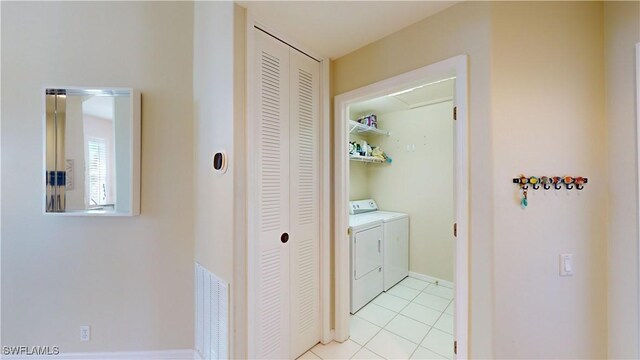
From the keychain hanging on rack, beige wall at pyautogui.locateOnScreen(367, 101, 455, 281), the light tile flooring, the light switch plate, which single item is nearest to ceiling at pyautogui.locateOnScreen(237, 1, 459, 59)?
the keychain hanging on rack

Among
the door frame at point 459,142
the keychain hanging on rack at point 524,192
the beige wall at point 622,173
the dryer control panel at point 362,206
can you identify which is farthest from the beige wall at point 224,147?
the beige wall at point 622,173

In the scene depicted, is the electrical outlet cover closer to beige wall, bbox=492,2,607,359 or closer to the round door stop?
the round door stop

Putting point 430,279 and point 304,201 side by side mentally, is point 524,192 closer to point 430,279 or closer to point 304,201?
point 304,201

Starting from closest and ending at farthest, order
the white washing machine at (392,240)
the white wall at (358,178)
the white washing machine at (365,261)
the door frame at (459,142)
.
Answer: the door frame at (459,142), the white washing machine at (365,261), the white washing machine at (392,240), the white wall at (358,178)

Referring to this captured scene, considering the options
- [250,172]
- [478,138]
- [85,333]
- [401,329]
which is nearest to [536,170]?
[478,138]

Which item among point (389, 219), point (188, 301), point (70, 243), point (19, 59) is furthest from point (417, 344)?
point (19, 59)

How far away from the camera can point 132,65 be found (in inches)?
64.7

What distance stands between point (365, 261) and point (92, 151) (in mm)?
2484

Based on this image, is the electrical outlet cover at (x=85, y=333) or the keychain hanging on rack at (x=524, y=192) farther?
the electrical outlet cover at (x=85, y=333)

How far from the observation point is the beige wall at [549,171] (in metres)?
1.20

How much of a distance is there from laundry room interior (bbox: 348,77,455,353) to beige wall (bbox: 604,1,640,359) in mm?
A: 1189

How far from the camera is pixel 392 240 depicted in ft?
9.64

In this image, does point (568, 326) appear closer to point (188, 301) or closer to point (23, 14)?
point (188, 301)

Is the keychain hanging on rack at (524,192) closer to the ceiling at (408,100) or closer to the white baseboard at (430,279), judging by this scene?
the ceiling at (408,100)
